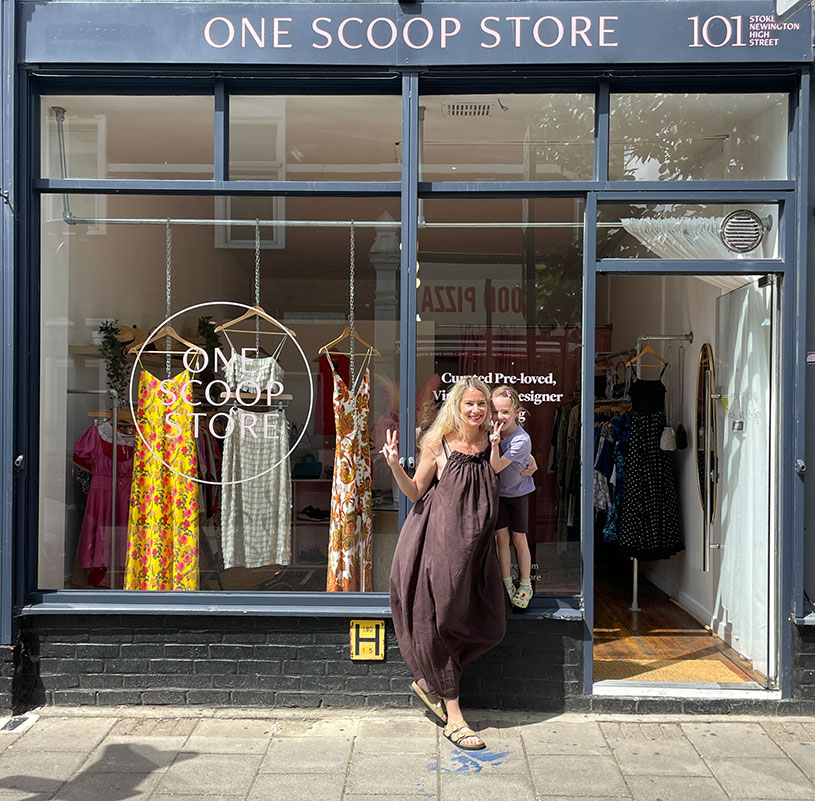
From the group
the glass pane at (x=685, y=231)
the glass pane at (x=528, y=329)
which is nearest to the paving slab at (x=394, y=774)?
the glass pane at (x=528, y=329)

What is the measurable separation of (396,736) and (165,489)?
1.87 m

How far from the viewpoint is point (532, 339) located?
4.88 meters

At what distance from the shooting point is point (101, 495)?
16.5 ft

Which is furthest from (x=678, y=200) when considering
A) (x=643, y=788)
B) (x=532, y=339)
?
(x=643, y=788)

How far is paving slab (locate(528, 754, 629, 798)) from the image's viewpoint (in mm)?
3738

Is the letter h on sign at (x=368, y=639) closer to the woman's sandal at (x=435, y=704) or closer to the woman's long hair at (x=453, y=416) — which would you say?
the woman's sandal at (x=435, y=704)

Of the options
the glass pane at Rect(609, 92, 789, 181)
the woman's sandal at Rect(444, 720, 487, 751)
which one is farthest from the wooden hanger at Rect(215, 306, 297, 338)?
the woman's sandal at Rect(444, 720, 487, 751)

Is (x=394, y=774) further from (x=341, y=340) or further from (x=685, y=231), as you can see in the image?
(x=685, y=231)

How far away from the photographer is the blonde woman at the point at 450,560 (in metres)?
4.25

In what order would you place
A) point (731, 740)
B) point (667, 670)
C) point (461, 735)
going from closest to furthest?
1. point (461, 735)
2. point (731, 740)
3. point (667, 670)

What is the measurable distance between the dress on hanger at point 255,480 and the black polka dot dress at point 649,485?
290 centimetres

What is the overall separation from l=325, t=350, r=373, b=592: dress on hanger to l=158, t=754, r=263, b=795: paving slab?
3.84 ft

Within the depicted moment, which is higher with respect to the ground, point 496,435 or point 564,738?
point 496,435

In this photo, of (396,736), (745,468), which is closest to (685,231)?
(745,468)
